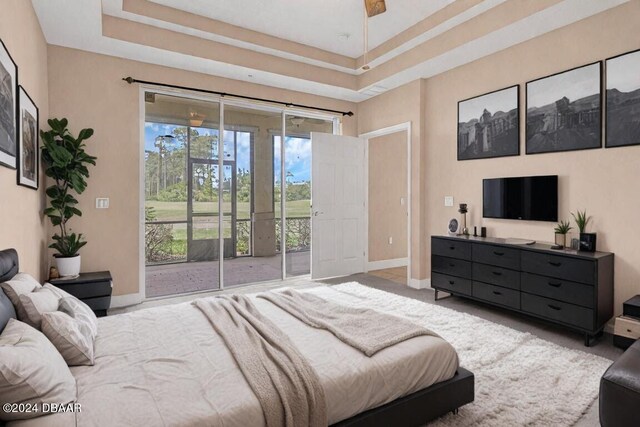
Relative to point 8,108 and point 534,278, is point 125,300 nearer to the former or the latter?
point 8,108

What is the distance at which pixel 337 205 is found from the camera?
19.1 feet

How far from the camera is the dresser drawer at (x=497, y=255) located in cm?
356

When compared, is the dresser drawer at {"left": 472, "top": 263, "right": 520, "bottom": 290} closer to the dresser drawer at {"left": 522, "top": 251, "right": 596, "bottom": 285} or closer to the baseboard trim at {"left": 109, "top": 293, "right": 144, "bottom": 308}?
the dresser drawer at {"left": 522, "top": 251, "right": 596, "bottom": 285}

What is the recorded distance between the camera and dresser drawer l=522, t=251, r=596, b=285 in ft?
9.86

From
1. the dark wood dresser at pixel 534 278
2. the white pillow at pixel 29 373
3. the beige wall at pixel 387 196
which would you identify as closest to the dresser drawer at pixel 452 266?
the dark wood dresser at pixel 534 278

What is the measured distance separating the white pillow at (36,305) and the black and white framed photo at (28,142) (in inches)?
52.6

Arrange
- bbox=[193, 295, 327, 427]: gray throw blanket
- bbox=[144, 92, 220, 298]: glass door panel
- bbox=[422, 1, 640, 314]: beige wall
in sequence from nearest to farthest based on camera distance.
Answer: bbox=[193, 295, 327, 427]: gray throw blanket, bbox=[422, 1, 640, 314]: beige wall, bbox=[144, 92, 220, 298]: glass door panel

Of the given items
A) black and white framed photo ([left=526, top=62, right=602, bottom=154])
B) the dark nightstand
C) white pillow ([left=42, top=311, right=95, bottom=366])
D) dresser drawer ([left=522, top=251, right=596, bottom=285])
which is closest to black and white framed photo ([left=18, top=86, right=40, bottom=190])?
the dark nightstand

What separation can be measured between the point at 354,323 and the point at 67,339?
148 cm

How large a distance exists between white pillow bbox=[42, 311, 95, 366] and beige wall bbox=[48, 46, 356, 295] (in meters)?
2.76

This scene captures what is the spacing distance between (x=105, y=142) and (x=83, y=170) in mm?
549

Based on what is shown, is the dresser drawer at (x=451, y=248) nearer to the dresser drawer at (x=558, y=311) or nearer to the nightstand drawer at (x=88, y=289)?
the dresser drawer at (x=558, y=311)

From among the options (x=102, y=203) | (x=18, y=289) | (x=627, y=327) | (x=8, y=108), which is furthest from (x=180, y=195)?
(x=627, y=327)

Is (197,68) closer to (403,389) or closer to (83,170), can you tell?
(83,170)
